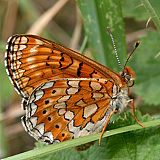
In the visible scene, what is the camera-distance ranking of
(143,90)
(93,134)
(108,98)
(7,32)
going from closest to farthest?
(93,134), (108,98), (143,90), (7,32)

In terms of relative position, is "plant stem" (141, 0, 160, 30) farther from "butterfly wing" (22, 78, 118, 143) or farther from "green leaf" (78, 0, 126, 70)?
"butterfly wing" (22, 78, 118, 143)

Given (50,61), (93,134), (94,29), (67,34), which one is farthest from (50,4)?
(93,134)

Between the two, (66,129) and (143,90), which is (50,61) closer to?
(66,129)

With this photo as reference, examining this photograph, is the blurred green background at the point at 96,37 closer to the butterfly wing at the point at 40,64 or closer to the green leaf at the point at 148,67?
the green leaf at the point at 148,67

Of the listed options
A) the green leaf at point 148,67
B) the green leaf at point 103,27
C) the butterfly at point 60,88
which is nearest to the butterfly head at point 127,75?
the butterfly at point 60,88

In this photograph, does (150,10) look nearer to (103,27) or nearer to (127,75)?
(127,75)

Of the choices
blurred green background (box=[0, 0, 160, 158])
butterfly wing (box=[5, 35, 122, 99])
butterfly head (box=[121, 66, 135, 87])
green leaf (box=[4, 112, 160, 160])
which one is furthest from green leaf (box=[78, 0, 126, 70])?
green leaf (box=[4, 112, 160, 160])
